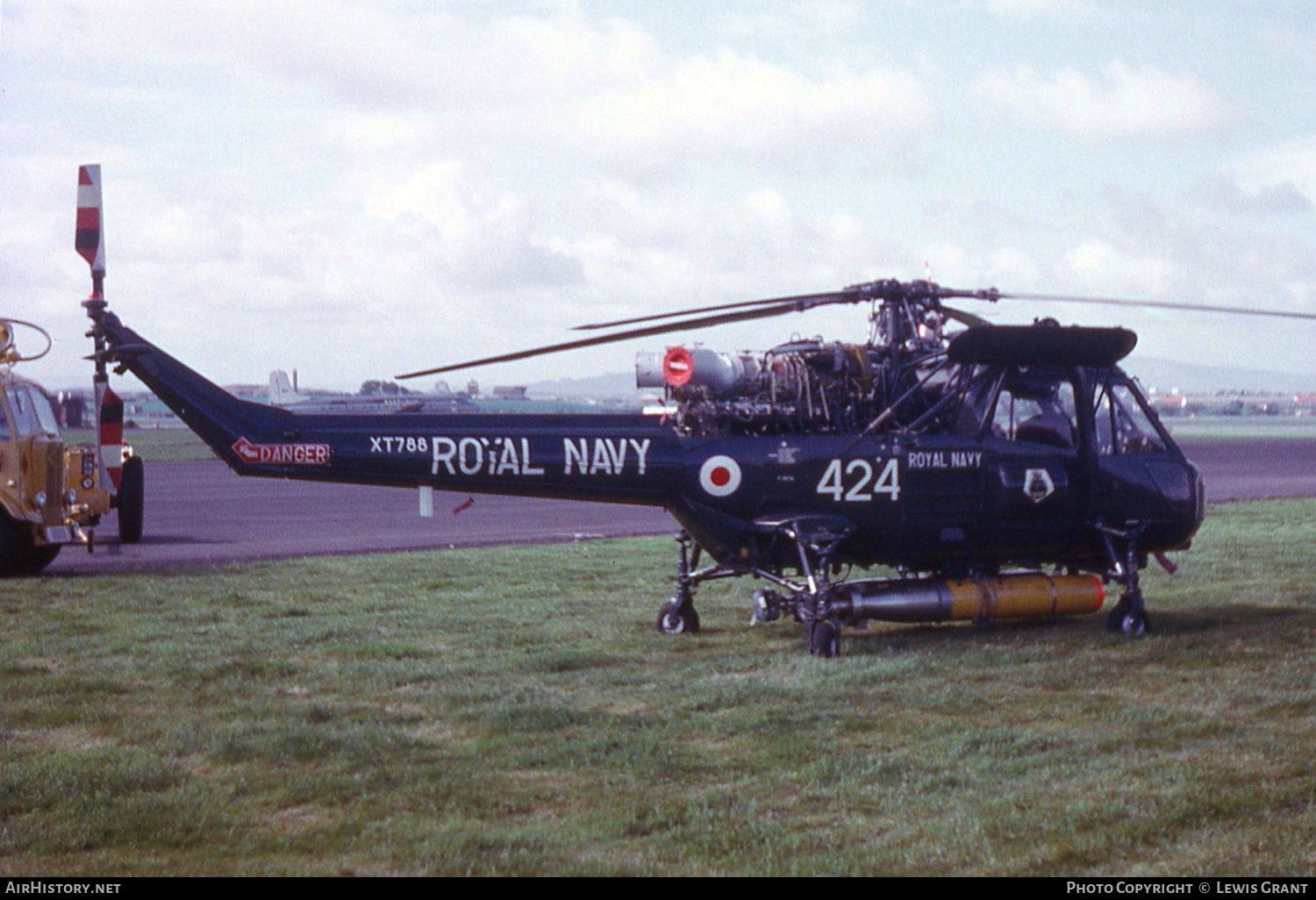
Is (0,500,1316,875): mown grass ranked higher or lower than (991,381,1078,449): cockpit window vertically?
lower

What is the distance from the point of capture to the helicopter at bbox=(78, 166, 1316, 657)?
1162 cm

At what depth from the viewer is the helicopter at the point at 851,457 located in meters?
11.6

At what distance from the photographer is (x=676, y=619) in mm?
12438

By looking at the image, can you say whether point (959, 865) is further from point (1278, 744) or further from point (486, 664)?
point (486, 664)

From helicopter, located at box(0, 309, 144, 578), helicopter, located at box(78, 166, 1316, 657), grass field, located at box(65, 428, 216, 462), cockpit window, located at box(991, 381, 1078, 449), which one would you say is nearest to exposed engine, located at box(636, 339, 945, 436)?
helicopter, located at box(78, 166, 1316, 657)

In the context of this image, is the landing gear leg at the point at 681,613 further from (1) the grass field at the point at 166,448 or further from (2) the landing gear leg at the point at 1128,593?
(1) the grass field at the point at 166,448

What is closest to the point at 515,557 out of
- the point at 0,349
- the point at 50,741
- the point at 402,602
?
the point at 402,602

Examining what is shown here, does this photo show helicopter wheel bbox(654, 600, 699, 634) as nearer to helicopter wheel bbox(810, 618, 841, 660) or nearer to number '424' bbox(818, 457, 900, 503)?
helicopter wheel bbox(810, 618, 841, 660)

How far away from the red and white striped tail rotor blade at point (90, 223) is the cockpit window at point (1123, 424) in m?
9.20

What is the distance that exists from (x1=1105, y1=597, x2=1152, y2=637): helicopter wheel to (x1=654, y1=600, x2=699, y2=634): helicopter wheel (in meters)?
3.88

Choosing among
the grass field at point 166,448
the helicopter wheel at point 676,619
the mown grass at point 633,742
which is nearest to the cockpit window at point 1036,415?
the mown grass at point 633,742

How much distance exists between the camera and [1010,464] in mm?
12320

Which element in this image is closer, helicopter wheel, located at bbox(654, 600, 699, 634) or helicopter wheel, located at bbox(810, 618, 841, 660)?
helicopter wheel, located at bbox(810, 618, 841, 660)
